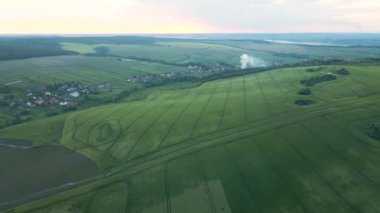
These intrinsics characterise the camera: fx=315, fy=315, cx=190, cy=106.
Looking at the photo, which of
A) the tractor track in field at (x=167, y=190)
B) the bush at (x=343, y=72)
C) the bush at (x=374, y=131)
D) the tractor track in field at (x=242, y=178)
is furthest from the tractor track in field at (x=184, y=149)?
the bush at (x=343, y=72)

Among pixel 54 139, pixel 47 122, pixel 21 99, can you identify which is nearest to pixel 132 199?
pixel 54 139

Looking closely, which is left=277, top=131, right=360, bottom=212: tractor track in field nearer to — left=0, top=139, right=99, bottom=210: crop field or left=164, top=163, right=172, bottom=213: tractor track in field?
left=164, top=163, right=172, bottom=213: tractor track in field

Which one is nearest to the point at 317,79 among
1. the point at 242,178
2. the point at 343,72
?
the point at 343,72

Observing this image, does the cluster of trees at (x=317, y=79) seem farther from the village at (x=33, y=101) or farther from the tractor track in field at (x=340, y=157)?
the village at (x=33, y=101)

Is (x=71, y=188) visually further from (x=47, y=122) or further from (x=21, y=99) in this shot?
(x=21, y=99)

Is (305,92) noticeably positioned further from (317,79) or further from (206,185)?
(206,185)

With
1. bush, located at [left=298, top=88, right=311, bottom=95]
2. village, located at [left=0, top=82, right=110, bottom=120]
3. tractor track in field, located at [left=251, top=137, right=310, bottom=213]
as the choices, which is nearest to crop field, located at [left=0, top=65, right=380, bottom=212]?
tractor track in field, located at [left=251, top=137, right=310, bottom=213]
